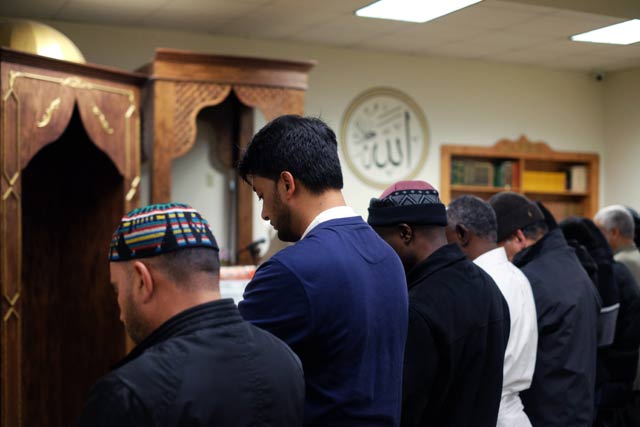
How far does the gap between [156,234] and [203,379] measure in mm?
247

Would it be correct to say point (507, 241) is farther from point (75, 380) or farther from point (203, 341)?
point (75, 380)

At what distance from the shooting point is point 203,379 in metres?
1.29

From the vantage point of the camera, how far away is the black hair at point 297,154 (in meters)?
1.80

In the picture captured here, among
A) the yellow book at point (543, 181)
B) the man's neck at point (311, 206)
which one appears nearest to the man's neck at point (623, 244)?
the man's neck at point (311, 206)

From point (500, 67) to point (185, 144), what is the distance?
3.66m

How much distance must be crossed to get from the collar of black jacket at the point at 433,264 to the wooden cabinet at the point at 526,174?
16.6 feet

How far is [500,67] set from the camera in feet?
25.0

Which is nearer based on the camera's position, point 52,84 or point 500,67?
point 52,84

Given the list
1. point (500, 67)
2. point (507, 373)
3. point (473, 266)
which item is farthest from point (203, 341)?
point (500, 67)

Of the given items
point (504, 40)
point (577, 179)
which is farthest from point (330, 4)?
point (577, 179)

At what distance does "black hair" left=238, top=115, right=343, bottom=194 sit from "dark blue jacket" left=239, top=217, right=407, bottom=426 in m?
0.10

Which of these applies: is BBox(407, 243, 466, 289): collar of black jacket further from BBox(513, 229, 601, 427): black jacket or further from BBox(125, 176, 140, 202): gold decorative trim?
BBox(125, 176, 140, 202): gold decorative trim

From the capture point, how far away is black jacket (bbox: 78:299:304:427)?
124 centimetres

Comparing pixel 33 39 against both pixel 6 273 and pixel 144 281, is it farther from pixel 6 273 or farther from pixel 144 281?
pixel 144 281
